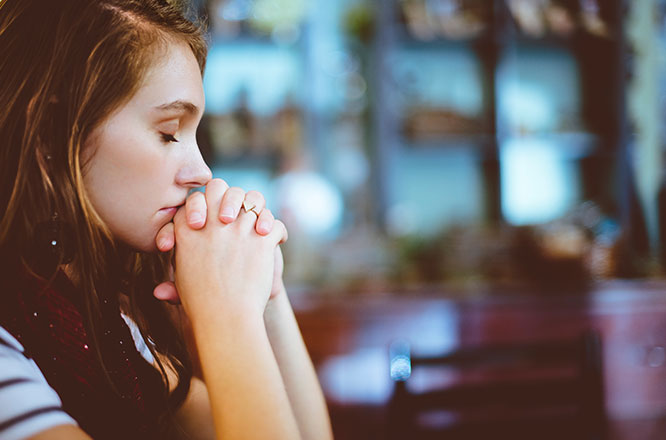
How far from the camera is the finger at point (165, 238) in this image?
1.87ft

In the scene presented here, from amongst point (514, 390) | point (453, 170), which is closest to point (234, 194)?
point (514, 390)

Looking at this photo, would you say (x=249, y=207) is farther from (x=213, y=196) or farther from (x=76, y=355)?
(x=76, y=355)

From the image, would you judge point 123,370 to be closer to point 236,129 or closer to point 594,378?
point 594,378

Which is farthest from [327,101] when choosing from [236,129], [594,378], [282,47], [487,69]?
[594,378]

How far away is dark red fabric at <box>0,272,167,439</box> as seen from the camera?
504 millimetres

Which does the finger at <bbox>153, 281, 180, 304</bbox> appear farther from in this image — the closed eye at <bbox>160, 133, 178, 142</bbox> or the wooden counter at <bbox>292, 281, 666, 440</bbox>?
the wooden counter at <bbox>292, 281, 666, 440</bbox>

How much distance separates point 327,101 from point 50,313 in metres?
2.76

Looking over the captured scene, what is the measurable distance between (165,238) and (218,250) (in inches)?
2.2

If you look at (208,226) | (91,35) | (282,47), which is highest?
(282,47)

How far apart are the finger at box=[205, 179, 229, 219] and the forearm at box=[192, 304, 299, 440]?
0.12 meters

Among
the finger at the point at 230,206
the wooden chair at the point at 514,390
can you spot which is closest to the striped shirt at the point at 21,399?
the finger at the point at 230,206

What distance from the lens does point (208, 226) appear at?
59 cm

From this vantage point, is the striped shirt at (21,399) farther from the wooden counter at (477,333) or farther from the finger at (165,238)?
the wooden counter at (477,333)

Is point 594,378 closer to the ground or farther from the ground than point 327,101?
closer to the ground
